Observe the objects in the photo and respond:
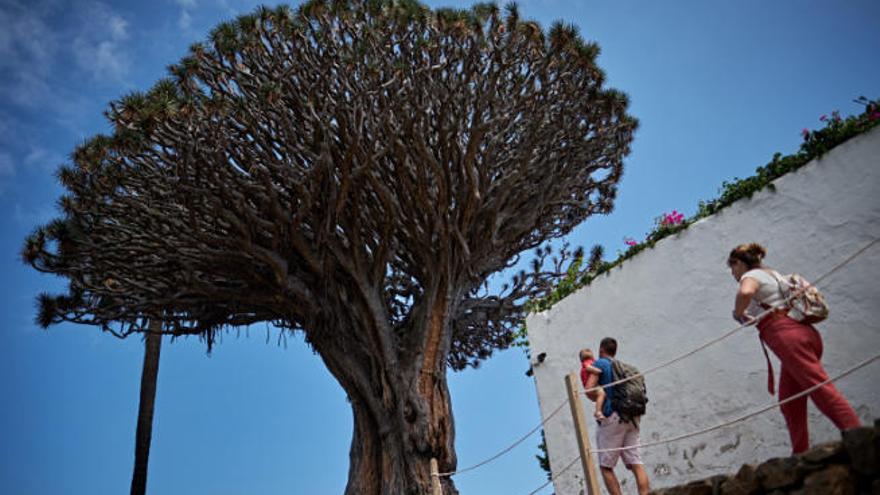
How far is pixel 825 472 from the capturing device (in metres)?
3.27

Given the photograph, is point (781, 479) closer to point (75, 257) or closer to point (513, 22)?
point (513, 22)

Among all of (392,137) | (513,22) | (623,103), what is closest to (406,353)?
(392,137)

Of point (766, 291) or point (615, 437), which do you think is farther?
point (615, 437)

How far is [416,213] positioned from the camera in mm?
10352

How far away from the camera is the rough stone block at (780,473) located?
3.44 m

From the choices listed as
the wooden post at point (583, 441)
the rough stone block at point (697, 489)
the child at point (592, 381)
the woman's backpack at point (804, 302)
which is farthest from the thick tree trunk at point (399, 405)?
the woman's backpack at point (804, 302)

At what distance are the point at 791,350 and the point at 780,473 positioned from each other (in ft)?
2.29

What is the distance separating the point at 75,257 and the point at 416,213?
16.9 ft

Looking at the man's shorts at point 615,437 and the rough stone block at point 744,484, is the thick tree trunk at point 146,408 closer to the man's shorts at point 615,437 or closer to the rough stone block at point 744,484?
the man's shorts at point 615,437

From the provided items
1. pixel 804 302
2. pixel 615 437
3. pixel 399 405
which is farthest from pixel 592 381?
pixel 399 405

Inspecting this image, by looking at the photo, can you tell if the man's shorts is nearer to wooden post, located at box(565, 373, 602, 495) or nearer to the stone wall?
wooden post, located at box(565, 373, 602, 495)

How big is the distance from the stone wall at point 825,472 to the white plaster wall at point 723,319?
1.98 m

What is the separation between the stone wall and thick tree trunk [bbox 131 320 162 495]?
31.3 ft

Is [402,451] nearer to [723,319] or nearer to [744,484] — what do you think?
[723,319]
